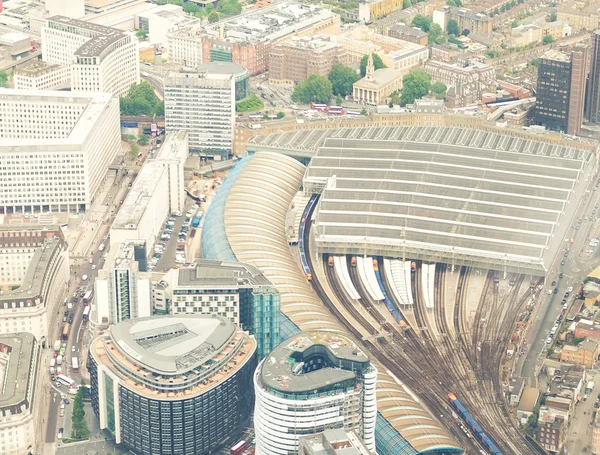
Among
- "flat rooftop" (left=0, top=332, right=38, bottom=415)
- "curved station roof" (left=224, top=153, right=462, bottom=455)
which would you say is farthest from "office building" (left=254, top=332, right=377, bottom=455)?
"flat rooftop" (left=0, top=332, right=38, bottom=415)

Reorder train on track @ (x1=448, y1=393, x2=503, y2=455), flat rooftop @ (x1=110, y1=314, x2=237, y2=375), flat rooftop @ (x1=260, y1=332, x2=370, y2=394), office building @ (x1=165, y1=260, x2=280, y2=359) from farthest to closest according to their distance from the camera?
office building @ (x1=165, y1=260, x2=280, y2=359)
train on track @ (x1=448, y1=393, x2=503, y2=455)
flat rooftop @ (x1=110, y1=314, x2=237, y2=375)
flat rooftop @ (x1=260, y1=332, x2=370, y2=394)

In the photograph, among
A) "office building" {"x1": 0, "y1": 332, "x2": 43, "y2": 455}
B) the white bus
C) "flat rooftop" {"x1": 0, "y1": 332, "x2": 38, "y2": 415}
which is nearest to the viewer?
"office building" {"x1": 0, "y1": 332, "x2": 43, "y2": 455}

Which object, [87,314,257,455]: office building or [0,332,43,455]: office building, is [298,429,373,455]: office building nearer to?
[87,314,257,455]: office building

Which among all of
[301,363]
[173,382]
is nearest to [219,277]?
[173,382]

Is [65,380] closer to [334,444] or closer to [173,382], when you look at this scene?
[173,382]

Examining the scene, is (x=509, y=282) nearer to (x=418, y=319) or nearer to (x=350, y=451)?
(x=418, y=319)
